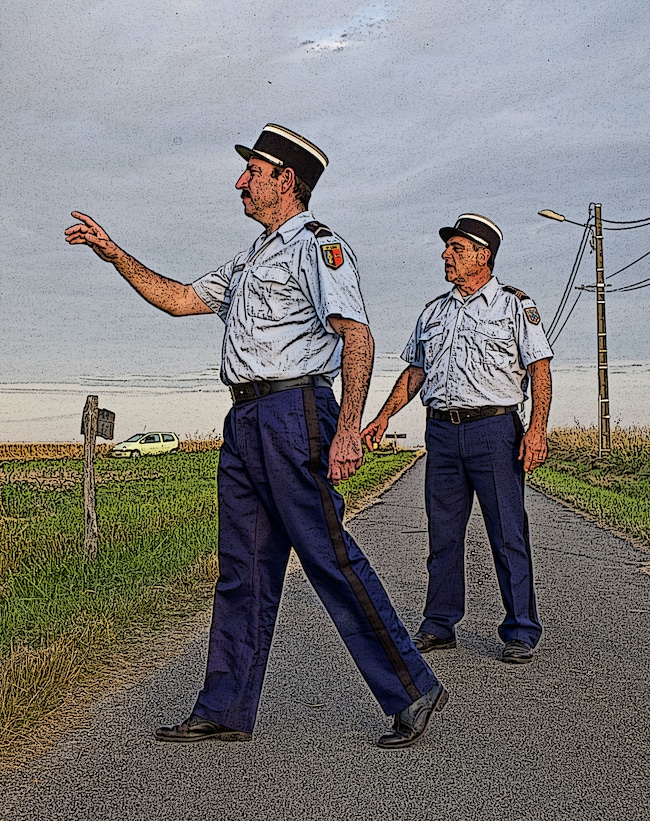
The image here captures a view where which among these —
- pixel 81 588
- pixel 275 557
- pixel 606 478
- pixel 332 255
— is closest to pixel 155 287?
pixel 332 255

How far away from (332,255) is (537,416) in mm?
2263

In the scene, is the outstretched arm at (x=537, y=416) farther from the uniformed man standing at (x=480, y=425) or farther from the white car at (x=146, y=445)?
the white car at (x=146, y=445)

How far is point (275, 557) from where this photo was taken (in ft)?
14.4

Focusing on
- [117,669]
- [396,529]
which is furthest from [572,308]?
[117,669]

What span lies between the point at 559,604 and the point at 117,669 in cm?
323

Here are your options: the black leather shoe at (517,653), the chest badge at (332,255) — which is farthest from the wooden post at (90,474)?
the chest badge at (332,255)

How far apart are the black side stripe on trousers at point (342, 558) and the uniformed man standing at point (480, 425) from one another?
1773 mm

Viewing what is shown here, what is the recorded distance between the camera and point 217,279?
4586 millimetres

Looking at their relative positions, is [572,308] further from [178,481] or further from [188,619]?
[188,619]

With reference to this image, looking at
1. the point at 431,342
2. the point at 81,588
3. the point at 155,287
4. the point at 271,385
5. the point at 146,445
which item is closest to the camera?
the point at 271,385

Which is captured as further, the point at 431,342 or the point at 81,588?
the point at 81,588

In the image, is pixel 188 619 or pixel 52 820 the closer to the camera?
pixel 52 820

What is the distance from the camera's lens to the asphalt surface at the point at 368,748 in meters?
3.47

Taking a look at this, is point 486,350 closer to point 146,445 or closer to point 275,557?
point 275,557
